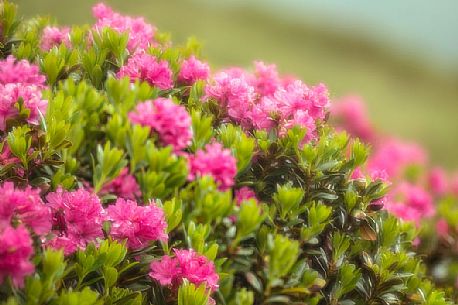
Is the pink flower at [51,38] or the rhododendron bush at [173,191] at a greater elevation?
the pink flower at [51,38]

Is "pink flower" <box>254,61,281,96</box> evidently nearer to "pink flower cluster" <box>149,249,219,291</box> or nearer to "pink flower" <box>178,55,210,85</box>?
"pink flower" <box>178,55,210,85</box>

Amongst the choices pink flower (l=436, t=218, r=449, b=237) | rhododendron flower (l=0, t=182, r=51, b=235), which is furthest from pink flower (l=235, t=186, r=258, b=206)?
pink flower (l=436, t=218, r=449, b=237)

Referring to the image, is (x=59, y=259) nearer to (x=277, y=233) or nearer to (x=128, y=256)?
(x=128, y=256)

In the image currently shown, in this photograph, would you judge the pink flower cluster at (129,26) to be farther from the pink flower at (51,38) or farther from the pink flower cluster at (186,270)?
the pink flower cluster at (186,270)

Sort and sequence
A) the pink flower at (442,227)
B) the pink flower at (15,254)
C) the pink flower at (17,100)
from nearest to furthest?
the pink flower at (15,254) → the pink flower at (17,100) → the pink flower at (442,227)

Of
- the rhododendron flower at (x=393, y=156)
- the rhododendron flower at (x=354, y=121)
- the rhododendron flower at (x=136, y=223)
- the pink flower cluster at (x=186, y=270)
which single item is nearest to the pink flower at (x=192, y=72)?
the rhododendron flower at (x=136, y=223)

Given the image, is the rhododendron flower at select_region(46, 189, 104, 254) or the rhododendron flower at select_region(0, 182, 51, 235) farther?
the rhododendron flower at select_region(46, 189, 104, 254)
